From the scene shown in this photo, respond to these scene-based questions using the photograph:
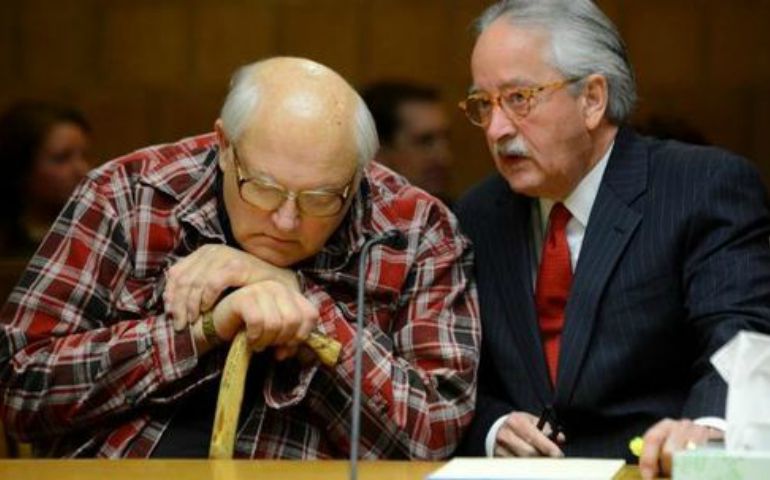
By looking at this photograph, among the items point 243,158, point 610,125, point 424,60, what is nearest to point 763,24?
point 424,60

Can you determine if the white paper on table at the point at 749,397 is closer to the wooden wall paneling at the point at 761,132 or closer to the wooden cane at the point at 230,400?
the wooden cane at the point at 230,400

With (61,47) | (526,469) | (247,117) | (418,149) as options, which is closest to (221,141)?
(247,117)

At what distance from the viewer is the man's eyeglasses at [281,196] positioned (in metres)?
3.69

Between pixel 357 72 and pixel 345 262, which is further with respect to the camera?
pixel 357 72

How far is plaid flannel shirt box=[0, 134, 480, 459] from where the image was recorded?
146 inches

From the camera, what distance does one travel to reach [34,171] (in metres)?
6.89

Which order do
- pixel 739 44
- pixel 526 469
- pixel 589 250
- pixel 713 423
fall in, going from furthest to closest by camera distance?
pixel 739 44
pixel 589 250
pixel 713 423
pixel 526 469

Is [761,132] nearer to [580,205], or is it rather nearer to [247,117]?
[580,205]

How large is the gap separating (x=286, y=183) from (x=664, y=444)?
3.11ft

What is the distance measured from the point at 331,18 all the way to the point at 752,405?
5046 millimetres

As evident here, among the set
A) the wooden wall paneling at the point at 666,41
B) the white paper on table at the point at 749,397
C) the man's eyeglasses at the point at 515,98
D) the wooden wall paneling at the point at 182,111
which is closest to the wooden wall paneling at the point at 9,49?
the wooden wall paneling at the point at 182,111

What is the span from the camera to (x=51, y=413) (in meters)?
3.72

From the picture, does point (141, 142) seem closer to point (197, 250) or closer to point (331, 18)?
point (331, 18)

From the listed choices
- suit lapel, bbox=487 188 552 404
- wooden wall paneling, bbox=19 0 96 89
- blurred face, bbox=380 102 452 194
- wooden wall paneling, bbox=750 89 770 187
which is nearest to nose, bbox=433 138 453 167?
blurred face, bbox=380 102 452 194
